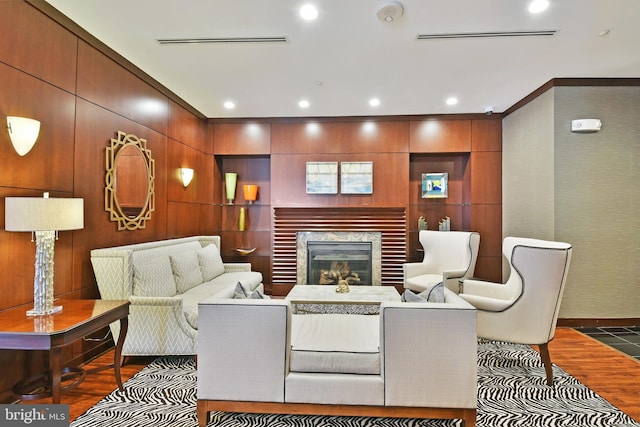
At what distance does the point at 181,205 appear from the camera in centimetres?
452

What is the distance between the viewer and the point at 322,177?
5195mm

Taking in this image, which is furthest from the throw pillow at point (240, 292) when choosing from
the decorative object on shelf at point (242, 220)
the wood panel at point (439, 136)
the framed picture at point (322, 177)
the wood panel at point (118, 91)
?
→ the wood panel at point (439, 136)

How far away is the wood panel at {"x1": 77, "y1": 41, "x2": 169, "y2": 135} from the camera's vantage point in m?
2.85

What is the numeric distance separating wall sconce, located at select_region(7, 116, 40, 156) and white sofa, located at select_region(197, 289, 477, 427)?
164 cm

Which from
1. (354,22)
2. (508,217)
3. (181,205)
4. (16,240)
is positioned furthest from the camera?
(508,217)

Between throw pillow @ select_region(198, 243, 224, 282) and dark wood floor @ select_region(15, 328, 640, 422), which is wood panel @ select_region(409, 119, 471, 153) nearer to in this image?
dark wood floor @ select_region(15, 328, 640, 422)

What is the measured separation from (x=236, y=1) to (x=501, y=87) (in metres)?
3.14

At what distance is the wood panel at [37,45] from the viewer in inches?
86.0

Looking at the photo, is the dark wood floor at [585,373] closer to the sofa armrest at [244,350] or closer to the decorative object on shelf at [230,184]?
the sofa armrest at [244,350]

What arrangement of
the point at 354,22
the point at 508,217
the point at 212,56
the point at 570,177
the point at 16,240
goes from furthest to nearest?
the point at 508,217, the point at 570,177, the point at 212,56, the point at 354,22, the point at 16,240

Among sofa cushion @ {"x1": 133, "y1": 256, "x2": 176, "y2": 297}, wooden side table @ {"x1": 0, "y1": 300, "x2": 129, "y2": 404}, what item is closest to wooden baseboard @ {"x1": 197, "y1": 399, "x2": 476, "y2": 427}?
wooden side table @ {"x1": 0, "y1": 300, "x2": 129, "y2": 404}

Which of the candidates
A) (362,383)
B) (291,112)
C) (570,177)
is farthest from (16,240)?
(570,177)

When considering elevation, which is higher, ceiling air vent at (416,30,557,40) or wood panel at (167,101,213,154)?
ceiling air vent at (416,30,557,40)

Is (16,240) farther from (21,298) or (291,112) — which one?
(291,112)
